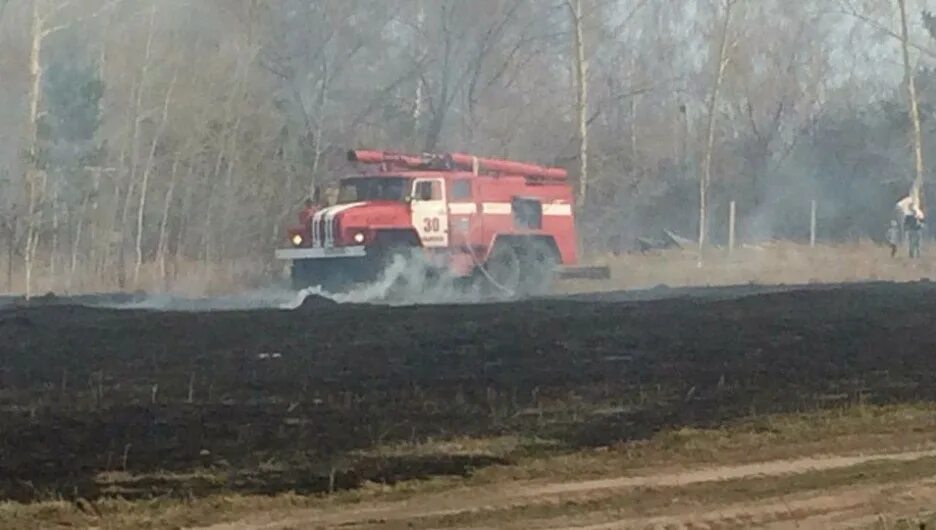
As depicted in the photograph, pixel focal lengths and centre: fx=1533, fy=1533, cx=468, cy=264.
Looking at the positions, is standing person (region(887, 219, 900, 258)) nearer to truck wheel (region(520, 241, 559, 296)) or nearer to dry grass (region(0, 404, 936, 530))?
truck wheel (region(520, 241, 559, 296))

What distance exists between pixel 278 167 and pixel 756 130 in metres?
24.8

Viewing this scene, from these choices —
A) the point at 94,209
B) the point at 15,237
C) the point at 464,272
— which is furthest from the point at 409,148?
the point at 464,272

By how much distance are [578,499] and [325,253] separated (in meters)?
18.3

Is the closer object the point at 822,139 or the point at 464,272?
the point at 464,272

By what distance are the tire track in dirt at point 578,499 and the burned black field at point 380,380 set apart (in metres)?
0.53

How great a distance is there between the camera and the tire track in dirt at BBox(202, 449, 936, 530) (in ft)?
25.6

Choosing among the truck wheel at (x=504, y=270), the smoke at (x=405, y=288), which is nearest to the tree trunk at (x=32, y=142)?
the smoke at (x=405, y=288)

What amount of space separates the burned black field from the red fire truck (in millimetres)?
5024

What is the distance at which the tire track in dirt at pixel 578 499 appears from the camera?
7797mm

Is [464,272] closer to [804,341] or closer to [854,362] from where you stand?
[804,341]

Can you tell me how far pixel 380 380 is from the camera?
13281 mm

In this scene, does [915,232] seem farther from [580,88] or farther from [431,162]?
[431,162]

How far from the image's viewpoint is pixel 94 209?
4066 centimetres

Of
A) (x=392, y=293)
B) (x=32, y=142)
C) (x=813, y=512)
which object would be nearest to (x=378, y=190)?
(x=392, y=293)
